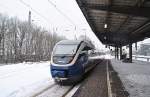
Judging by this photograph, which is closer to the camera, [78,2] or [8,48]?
[78,2]

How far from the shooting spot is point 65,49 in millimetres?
16891

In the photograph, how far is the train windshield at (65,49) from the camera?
16.6 meters

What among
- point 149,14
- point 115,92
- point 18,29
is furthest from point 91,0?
point 18,29

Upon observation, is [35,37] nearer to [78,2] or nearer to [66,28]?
[66,28]

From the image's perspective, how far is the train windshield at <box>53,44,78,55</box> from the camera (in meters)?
16.6

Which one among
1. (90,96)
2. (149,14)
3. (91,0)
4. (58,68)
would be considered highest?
(91,0)

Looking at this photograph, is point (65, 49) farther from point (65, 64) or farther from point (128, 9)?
point (128, 9)

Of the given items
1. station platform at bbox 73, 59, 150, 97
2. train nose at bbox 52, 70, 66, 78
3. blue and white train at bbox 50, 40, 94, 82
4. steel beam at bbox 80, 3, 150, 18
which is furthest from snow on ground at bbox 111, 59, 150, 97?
steel beam at bbox 80, 3, 150, 18

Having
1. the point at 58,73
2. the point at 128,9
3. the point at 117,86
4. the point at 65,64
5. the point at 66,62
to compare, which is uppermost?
the point at 128,9

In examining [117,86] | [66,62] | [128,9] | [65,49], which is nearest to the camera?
[117,86]

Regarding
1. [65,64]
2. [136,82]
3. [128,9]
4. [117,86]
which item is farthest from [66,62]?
[128,9]

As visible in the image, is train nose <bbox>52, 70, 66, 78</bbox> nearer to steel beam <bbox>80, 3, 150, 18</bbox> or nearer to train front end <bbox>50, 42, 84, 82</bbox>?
train front end <bbox>50, 42, 84, 82</bbox>

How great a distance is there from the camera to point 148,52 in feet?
364

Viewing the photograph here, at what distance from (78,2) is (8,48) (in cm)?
4588
